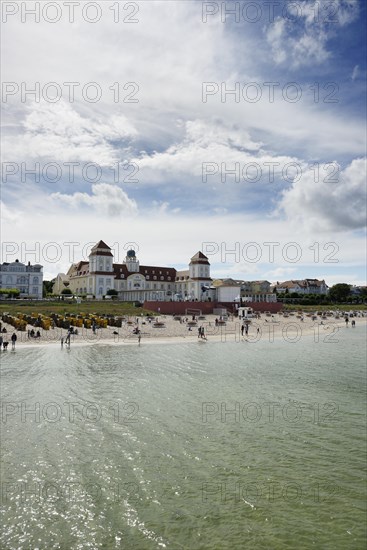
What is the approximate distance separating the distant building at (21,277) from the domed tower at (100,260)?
1623cm

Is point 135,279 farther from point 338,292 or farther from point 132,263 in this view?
point 338,292

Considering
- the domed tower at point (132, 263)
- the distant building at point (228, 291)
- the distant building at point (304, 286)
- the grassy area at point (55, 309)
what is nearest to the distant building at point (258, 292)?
the distant building at point (228, 291)

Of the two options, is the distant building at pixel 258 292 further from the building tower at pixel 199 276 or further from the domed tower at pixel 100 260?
the domed tower at pixel 100 260

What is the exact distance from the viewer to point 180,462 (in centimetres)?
1378

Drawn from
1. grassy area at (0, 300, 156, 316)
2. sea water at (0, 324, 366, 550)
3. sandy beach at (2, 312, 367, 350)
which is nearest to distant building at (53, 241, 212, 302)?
grassy area at (0, 300, 156, 316)

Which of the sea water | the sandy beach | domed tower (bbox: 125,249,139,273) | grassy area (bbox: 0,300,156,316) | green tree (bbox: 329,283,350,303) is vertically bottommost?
the sea water

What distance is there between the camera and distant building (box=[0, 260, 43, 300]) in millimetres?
96125

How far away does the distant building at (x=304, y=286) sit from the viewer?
172500mm

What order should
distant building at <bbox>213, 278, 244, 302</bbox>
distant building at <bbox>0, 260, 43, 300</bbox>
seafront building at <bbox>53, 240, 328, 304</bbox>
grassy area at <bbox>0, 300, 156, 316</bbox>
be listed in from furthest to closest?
seafront building at <bbox>53, 240, 328, 304</bbox> < distant building at <bbox>213, 278, 244, 302</bbox> < distant building at <bbox>0, 260, 43, 300</bbox> < grassy area at <bbox>0, 300, 156, 316</bbox>

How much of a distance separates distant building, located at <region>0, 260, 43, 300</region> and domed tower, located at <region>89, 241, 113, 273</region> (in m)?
16.2

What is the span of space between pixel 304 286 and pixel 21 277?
397 ft

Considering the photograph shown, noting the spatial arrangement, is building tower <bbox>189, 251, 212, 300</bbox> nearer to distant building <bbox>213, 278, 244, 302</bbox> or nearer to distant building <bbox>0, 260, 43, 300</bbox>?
distant building <bbox>213, 278, 244, 302</bbox>

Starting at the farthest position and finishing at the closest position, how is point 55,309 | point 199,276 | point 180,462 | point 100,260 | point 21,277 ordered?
point 199,276 → point 100,260 → point 21,277 → point 55,309 → point 180,462

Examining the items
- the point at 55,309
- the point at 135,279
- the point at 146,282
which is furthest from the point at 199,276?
the point at 55,309
